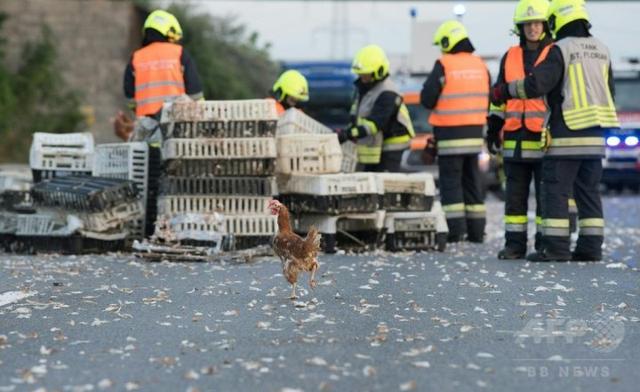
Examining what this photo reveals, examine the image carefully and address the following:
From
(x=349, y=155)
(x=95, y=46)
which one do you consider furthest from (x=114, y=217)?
(x=95, y=46)

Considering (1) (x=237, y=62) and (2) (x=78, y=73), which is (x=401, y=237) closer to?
(2) (x=78, y=73)

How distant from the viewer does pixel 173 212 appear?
13.0m

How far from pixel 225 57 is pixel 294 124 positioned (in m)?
35.1

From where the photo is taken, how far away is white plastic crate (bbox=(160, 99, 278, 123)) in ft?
42.3

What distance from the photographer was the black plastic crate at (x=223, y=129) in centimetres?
1292

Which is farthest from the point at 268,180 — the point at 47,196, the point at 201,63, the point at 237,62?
the point at 237,62

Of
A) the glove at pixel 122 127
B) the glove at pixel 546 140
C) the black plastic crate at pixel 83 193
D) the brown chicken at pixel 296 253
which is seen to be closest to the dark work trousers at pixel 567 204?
the glove at pixel 546 140

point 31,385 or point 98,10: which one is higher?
point 98,10

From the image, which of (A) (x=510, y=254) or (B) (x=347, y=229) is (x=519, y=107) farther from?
(B) (x=347, y=229)

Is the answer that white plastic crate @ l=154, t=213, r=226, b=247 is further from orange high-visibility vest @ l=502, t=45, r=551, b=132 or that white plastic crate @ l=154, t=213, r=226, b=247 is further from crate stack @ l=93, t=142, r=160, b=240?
orange high-visibility vest @ l=502, t=45, r=551, b=132

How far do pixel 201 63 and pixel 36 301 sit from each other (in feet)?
112

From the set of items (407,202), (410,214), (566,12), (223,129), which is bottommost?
(410,214)

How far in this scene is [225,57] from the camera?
160ft

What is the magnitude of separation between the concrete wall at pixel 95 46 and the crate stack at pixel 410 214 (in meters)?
24.5
